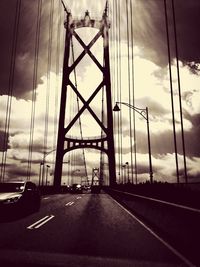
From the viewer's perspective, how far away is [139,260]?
17.0 ft

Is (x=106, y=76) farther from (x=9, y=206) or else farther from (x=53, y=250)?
(x=53, y=250)

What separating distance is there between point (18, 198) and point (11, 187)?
1.79 m

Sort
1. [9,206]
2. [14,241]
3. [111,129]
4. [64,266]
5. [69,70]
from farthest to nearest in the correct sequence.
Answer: [69,70] → [111,129] → [9,206] → [14,241] → [64,266]

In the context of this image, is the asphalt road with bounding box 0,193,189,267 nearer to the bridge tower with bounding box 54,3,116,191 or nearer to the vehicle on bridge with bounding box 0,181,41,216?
the vehicle on bridge with bounding box 0,181,41,216

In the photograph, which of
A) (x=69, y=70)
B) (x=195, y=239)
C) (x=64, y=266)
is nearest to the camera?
(x=64, y=266)

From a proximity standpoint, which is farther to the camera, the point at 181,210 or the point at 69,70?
the point at 69,70

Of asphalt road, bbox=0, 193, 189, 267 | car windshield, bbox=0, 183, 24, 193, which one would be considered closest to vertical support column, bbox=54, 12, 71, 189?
car windshield, bbox=0, 183, 24, 193

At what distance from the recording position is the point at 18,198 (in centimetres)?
1173

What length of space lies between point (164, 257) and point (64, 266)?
1855mm

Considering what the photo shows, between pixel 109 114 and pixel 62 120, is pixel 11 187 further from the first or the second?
pixel 109 114

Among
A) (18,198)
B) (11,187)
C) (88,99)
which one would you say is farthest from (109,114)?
(18,198)

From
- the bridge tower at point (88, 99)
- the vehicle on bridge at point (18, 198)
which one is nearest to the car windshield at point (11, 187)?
the vehicle on bridge at point (18, 198)

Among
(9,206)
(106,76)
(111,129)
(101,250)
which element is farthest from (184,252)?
(106,76)

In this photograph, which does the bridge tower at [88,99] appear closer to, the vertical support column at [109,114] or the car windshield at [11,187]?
the vertical support column at [109,114]
